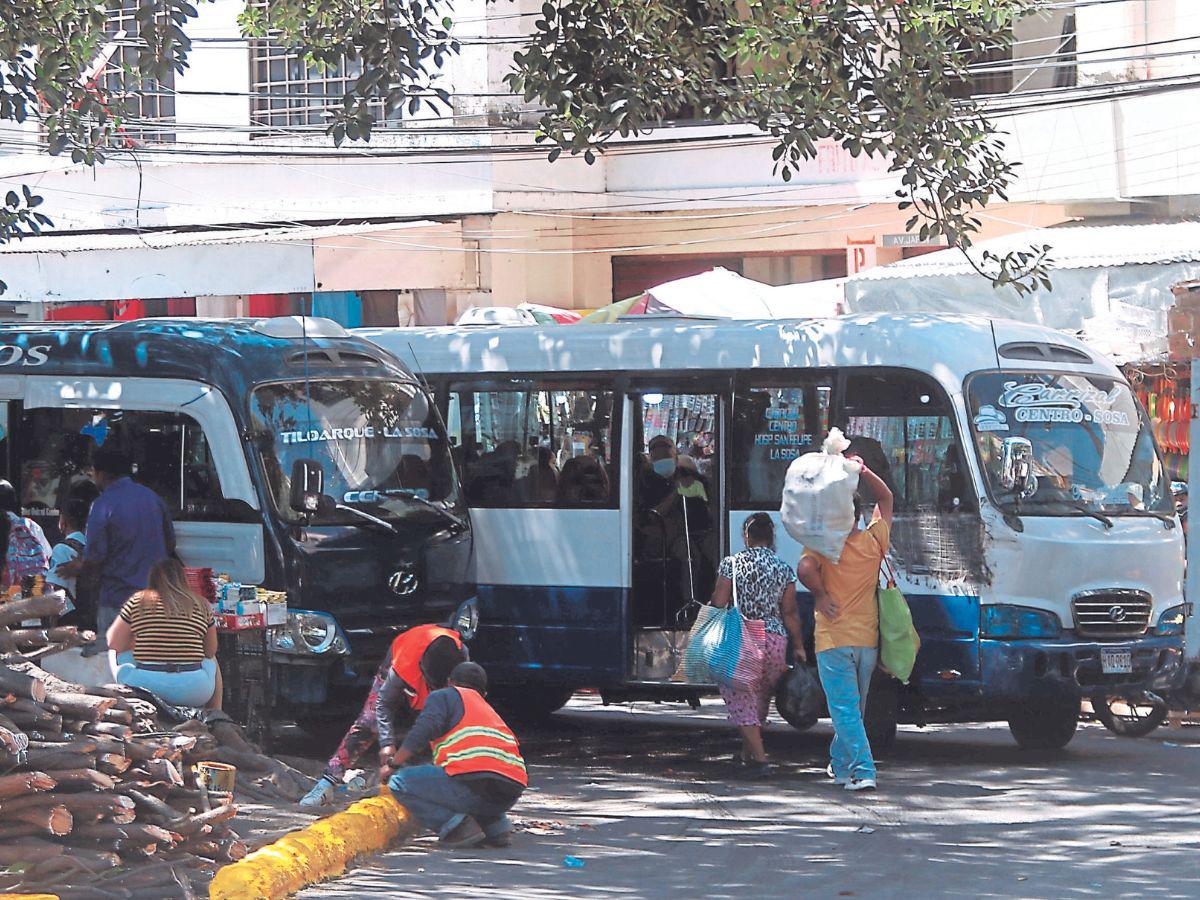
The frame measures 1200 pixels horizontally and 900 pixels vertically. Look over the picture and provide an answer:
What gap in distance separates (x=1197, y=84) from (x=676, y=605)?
8874 mm

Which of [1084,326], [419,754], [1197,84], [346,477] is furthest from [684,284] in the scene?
[419,754]

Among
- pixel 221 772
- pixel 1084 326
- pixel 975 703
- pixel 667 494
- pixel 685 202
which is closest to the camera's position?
pixel 221 772

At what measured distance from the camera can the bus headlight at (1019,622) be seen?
36.6ft

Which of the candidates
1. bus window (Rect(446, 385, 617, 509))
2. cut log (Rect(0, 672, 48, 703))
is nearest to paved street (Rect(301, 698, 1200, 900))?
cut log (Rect(0, 672, 48, 703))

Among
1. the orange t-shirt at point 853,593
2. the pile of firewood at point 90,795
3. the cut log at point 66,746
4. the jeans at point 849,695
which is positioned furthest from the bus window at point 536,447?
the cut log at point 66,746

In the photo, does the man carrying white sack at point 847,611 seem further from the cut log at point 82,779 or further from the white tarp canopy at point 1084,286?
the white tarp canopy at point 1084,286

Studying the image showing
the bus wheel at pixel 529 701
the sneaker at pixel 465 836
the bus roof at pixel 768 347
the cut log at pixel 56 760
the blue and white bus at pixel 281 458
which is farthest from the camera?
the bus wheel at pixel 529 701

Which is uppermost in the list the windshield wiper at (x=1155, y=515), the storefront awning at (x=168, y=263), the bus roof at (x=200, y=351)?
the storefront awning at (x=168, y=263)

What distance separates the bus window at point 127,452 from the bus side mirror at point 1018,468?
4.70 meters

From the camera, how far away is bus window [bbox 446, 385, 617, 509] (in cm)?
1244

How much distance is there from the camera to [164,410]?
11.7m

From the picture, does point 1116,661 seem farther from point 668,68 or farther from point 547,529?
point 668,68

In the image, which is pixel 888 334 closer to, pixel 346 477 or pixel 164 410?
pixel 346 477

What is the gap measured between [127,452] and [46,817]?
513 cm
